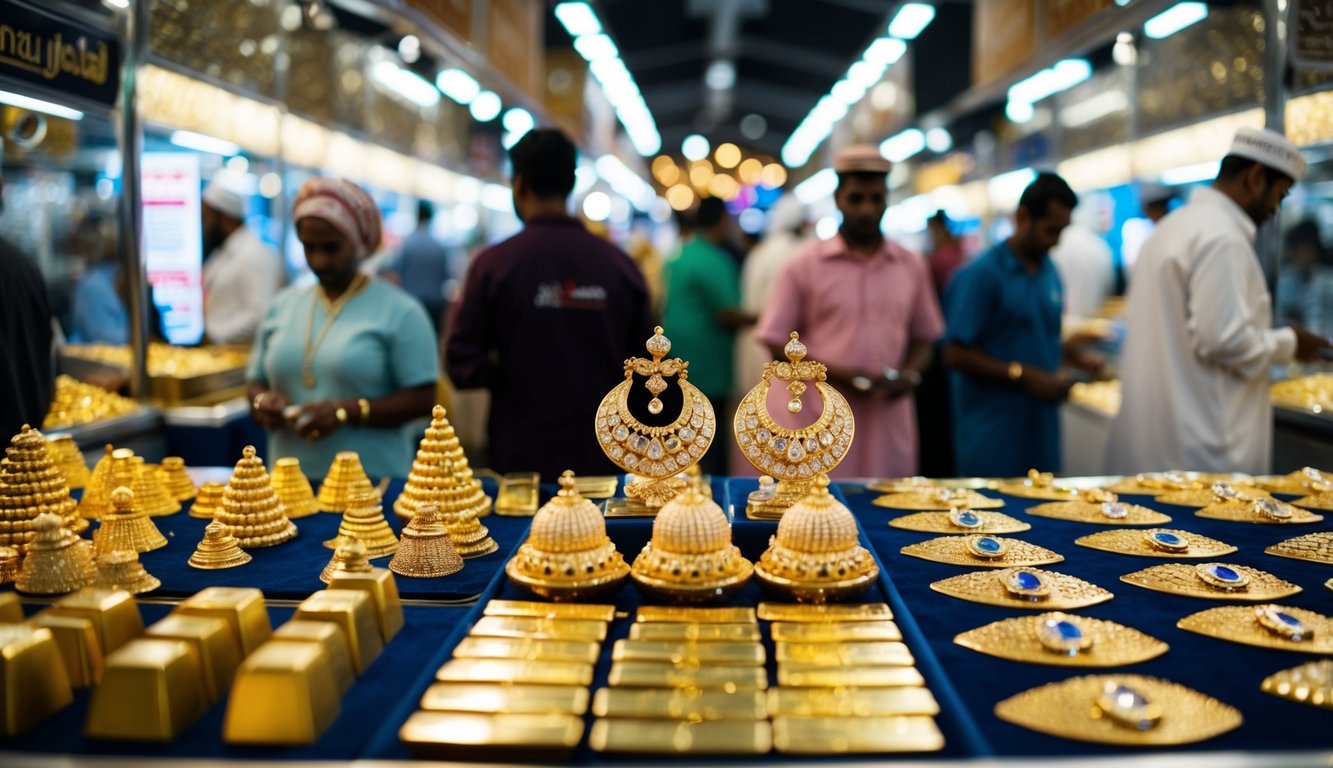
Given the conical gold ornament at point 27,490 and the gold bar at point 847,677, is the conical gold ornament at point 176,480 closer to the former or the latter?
the conical gold ornament at point 27,490

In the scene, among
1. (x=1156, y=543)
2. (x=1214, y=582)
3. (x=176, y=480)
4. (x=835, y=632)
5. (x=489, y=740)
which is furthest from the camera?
(x=176, y=480)

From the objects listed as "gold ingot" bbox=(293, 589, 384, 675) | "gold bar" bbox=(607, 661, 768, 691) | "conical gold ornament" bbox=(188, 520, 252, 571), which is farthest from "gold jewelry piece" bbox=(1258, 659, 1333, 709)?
"conical gold ornament" bbox=(188, 520, 252, 571)

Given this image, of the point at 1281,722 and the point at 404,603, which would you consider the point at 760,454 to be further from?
the point at 1281,722

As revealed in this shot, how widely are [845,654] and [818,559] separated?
221 millimetres

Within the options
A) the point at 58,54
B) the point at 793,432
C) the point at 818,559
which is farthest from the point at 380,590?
the point at 58,54

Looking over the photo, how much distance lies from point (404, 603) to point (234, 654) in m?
0.35

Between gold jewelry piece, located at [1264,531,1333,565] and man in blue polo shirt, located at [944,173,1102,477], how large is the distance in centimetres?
160

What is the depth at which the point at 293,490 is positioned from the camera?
230 centimetres

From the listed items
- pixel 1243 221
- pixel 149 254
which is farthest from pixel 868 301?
pixel 149 254

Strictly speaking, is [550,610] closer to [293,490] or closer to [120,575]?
[120,575]

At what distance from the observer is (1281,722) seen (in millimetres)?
1268

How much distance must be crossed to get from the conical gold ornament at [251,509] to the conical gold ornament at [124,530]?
5.3 inches

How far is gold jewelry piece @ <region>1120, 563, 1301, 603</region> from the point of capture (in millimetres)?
1755

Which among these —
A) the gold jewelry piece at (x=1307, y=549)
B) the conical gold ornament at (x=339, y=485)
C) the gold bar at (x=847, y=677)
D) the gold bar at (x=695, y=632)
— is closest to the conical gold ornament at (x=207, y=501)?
the conical gold ornament at (x=339, y=485)
